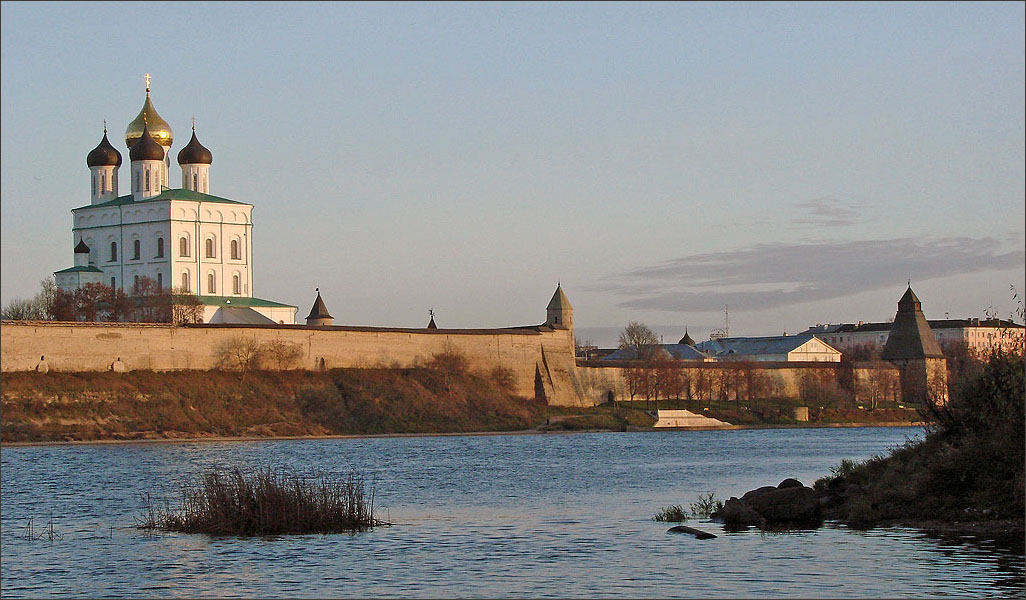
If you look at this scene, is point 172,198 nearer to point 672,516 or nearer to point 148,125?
point 148,125

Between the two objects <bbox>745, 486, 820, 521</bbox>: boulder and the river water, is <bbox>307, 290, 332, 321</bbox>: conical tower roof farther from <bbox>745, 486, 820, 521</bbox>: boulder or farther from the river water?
<bbox>745, 486, 820, 521</bbox>: boulder

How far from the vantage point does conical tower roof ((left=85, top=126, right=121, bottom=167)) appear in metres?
78.6

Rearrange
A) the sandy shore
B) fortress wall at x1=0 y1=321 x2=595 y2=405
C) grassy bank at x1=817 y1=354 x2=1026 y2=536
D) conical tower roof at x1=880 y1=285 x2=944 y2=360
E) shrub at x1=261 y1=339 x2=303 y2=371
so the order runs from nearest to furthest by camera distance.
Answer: grassy bank at x1=817 y1=354 x2=1026 y2=536
the sandy shore
fortress wall at x1=0 y1=321 x2=595 y2=405
shrub at x1=261 y1=339 x2=303 y2=371
conical tower roof at x1=880 y1=285 x2=944 y2=360

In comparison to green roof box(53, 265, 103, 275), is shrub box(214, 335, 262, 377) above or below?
below

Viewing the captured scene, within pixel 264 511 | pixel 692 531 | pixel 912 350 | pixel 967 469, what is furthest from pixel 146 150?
pixel 967 469

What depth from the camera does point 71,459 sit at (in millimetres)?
42156

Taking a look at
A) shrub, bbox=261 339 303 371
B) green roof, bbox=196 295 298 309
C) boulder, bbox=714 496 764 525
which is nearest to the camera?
boulder, bbox=714 496 764 525

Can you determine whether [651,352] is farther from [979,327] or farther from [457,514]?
[457,514]

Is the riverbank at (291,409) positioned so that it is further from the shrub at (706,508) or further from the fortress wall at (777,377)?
the shrub at (706,508)

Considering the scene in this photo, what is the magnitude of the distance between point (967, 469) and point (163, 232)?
6168 centimetres

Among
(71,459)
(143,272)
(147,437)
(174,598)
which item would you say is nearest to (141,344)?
(147,437)

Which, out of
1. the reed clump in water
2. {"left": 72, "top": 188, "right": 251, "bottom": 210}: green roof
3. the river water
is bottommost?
the river water

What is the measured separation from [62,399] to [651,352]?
1836 inches

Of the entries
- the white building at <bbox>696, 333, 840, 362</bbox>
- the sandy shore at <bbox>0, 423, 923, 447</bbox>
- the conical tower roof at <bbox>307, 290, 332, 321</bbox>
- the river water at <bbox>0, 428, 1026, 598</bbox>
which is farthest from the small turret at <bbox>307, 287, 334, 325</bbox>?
the river water at <bbox>0, 428, 1026, 598</bbox>
